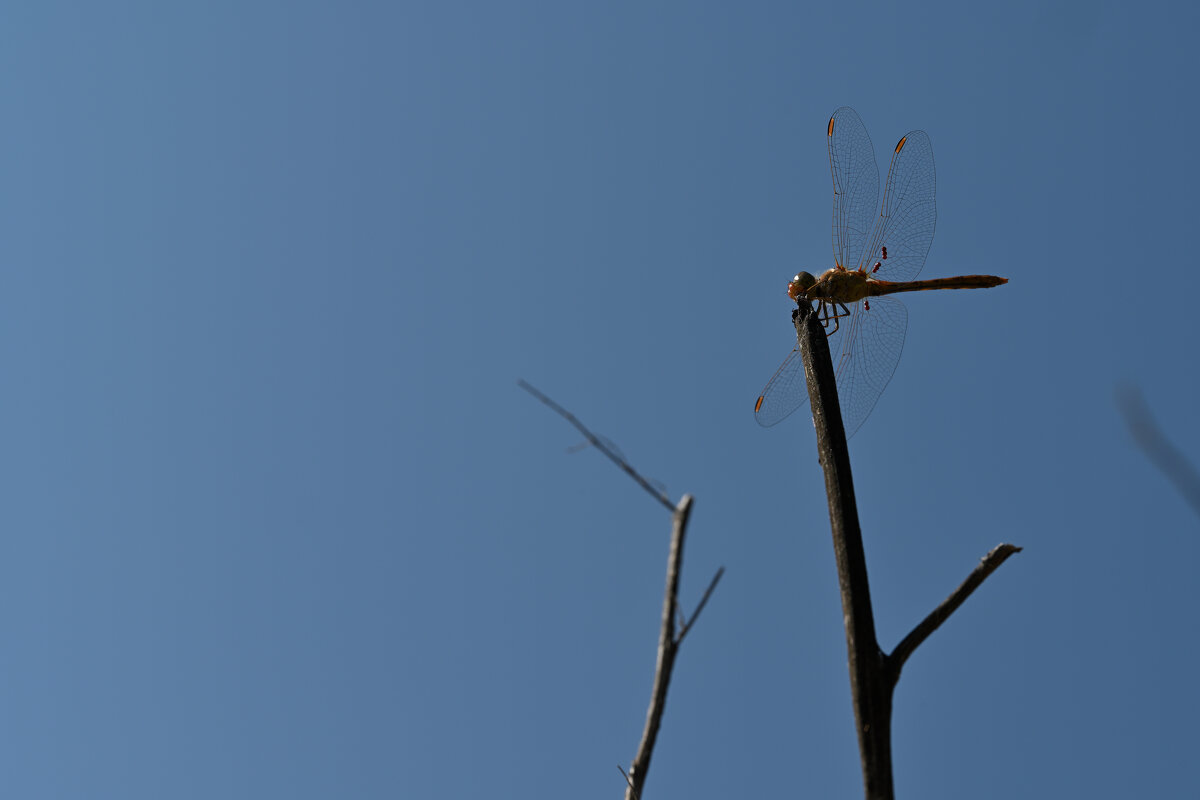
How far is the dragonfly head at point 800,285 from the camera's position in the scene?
4.56 meters

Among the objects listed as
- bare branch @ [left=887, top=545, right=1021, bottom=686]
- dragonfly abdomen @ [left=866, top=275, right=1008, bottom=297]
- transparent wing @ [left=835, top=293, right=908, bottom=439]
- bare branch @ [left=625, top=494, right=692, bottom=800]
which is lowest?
bare branch @ [left=625, top=494, right=692, bottom=800]

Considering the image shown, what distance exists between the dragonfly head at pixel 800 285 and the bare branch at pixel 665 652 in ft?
9.27

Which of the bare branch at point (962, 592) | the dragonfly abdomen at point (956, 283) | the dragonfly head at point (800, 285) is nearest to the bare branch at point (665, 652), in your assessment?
the bare branch at point (962, 592)

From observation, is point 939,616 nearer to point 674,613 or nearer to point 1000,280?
point 674,613

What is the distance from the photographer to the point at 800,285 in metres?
4.59

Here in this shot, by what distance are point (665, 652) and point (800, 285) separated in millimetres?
3040

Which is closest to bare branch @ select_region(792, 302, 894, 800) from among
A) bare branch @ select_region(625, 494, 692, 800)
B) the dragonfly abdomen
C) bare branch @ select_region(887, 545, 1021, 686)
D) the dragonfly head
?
bare branch @ select_region(887, 545, 1021, 686)

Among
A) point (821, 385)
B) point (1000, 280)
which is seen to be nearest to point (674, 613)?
point (821, 385)

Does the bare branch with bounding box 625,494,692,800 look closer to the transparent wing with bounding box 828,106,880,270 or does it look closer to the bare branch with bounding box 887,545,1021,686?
the bare branch with bounding box 887,545,1021,686

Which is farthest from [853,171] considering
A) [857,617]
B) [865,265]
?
[857,617]

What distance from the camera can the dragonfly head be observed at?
456 cm

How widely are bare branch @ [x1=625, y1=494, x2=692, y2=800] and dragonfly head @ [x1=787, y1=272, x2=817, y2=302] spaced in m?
2.82

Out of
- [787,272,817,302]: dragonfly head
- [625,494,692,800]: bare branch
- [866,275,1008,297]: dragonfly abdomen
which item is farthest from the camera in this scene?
[866,275,1008,297]: dragonfly abdomen

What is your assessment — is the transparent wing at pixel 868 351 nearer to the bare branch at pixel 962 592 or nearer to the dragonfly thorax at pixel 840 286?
the dragonfly thorax at pixel 840 286
